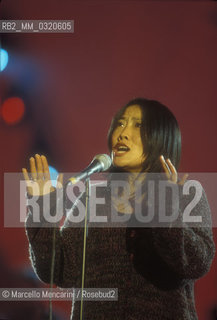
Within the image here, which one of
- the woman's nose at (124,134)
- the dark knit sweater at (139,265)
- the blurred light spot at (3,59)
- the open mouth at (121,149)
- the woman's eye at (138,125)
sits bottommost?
the dark knit sweater at (139,265)

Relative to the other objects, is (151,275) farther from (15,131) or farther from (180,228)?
(15,131)

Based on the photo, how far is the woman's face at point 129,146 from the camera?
1334 mm

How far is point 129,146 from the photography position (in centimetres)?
134

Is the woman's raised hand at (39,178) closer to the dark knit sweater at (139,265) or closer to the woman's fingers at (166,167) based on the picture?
the dark knit sweater at (139,265)

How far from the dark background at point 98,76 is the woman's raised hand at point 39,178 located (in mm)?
901

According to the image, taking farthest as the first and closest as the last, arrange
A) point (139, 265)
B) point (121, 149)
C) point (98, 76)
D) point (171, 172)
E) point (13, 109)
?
1. point (13, 109)
2. point (98, 76)
3. point (121, 149)
4. point (139, 265)
5. point (171, 172)

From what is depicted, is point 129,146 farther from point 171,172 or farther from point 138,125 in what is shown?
point 171,172

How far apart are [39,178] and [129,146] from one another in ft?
1.14

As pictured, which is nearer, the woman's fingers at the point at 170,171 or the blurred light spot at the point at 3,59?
the woman's fingers at the point at 170,171

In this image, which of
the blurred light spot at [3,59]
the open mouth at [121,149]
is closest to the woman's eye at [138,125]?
the open mouth at [121,149]

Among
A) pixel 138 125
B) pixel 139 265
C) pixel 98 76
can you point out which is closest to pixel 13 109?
pixel 98 76

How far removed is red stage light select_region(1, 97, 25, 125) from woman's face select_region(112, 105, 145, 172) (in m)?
0.93

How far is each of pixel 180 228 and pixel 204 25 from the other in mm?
1341

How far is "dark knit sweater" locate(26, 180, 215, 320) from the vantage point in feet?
3.53
